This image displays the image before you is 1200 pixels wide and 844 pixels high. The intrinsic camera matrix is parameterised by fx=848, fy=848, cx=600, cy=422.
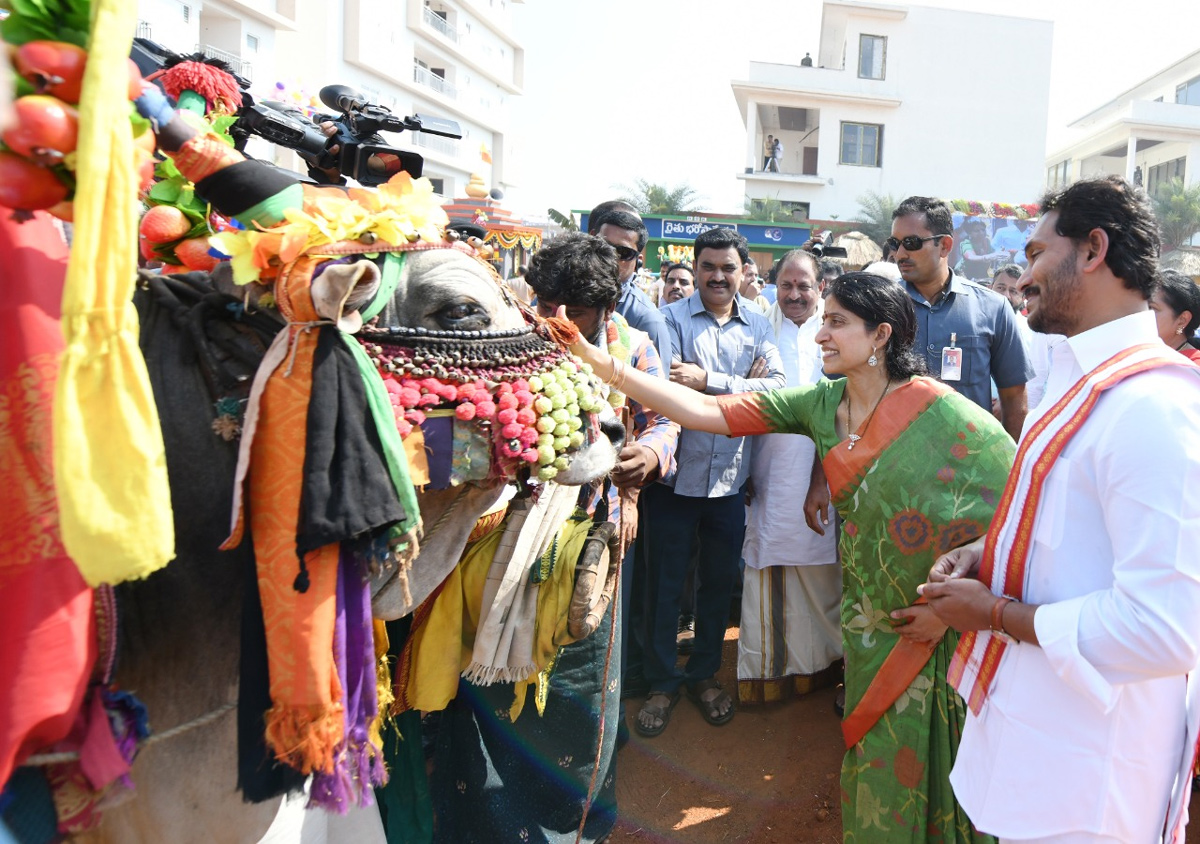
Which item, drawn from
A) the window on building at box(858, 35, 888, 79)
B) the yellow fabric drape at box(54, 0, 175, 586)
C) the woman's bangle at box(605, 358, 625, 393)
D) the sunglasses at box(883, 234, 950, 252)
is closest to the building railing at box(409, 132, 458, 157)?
the window on building at box(858, 35, 888, 79)

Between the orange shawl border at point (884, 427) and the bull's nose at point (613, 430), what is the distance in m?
1.29

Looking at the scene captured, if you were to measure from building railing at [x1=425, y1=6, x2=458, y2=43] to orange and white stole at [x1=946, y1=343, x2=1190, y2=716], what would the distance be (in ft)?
126

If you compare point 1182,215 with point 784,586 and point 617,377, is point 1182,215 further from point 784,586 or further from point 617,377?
point 617,377

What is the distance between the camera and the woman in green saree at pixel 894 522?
2938 millimetres

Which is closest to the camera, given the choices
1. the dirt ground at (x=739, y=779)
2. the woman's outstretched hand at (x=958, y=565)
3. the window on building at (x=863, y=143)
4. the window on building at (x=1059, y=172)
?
the woman's outstretched hand at (x=958, y=565)

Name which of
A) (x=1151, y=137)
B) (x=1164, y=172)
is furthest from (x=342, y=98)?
(x=1151, y=137)

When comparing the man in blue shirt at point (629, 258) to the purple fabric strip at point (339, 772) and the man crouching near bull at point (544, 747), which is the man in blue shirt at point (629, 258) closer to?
the man crouching near bull at point (544, 747)

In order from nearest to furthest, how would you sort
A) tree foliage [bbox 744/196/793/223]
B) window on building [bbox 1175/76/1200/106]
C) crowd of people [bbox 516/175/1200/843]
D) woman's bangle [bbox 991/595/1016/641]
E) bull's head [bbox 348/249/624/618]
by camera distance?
bull's head [bbox 348/249/624/618], crowd of people [bbox 516/175/1200/843], woman's bangle [bbox 991/595/1016/641], tree foliage [bbox 744/196/793/223], window on building [bbox 1175/76/1200/106]

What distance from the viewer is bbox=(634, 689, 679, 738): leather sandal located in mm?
4564

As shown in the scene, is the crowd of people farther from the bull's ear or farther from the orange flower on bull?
the bull's ear

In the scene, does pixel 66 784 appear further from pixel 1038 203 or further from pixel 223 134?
pixel 1038 203

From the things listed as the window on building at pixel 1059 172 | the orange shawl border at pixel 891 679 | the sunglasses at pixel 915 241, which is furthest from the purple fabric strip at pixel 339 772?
the window on building at pixel 1059 172

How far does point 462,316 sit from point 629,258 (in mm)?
3201

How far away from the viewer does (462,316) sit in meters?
1.87
